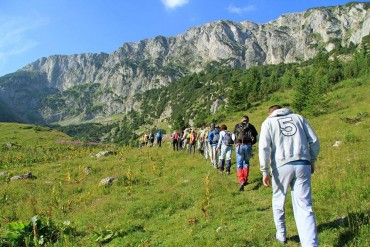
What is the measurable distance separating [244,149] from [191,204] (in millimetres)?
3214

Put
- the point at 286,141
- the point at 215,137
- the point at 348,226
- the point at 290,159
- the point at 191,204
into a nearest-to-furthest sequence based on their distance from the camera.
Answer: the point at 290,159 → the point at 286,141 → the point at 348,226 → the point at 191,204 → the point at 215,137

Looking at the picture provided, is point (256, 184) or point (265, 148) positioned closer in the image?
point (265, 148)

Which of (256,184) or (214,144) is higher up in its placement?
(214,144)

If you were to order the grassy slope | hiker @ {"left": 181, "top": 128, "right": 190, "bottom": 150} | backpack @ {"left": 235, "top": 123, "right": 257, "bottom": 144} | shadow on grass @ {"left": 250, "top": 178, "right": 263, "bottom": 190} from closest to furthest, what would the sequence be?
the grassy slope → shadow on grass @ {"left": 250, "top": 178, "right": 263, "bottom": 190} → backpack @ {"left": 235, "top": 123, "right": 257, "bottom": 144} → hiker @ {"left": 181, "top": 128, "right": 190, "bottom": 150}

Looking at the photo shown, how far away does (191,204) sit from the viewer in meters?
11.3

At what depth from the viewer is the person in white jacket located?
6.05 m

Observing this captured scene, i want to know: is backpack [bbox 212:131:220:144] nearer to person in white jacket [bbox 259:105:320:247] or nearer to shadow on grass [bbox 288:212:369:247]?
shadow on grass [bbox 288:212:369:247]

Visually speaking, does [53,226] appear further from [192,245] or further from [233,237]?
[233,237]

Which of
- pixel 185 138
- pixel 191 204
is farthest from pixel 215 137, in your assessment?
pixel 185 138

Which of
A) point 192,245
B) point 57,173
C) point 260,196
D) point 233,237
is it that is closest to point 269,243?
point 233,237

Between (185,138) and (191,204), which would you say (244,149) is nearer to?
(191,204)

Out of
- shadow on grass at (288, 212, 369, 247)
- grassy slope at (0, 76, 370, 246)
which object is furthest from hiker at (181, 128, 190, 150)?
shadow on grass at (288, 212, 369, 247)

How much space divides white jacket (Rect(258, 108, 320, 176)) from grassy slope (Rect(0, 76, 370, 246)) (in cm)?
177

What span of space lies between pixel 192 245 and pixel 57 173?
54.6ft
